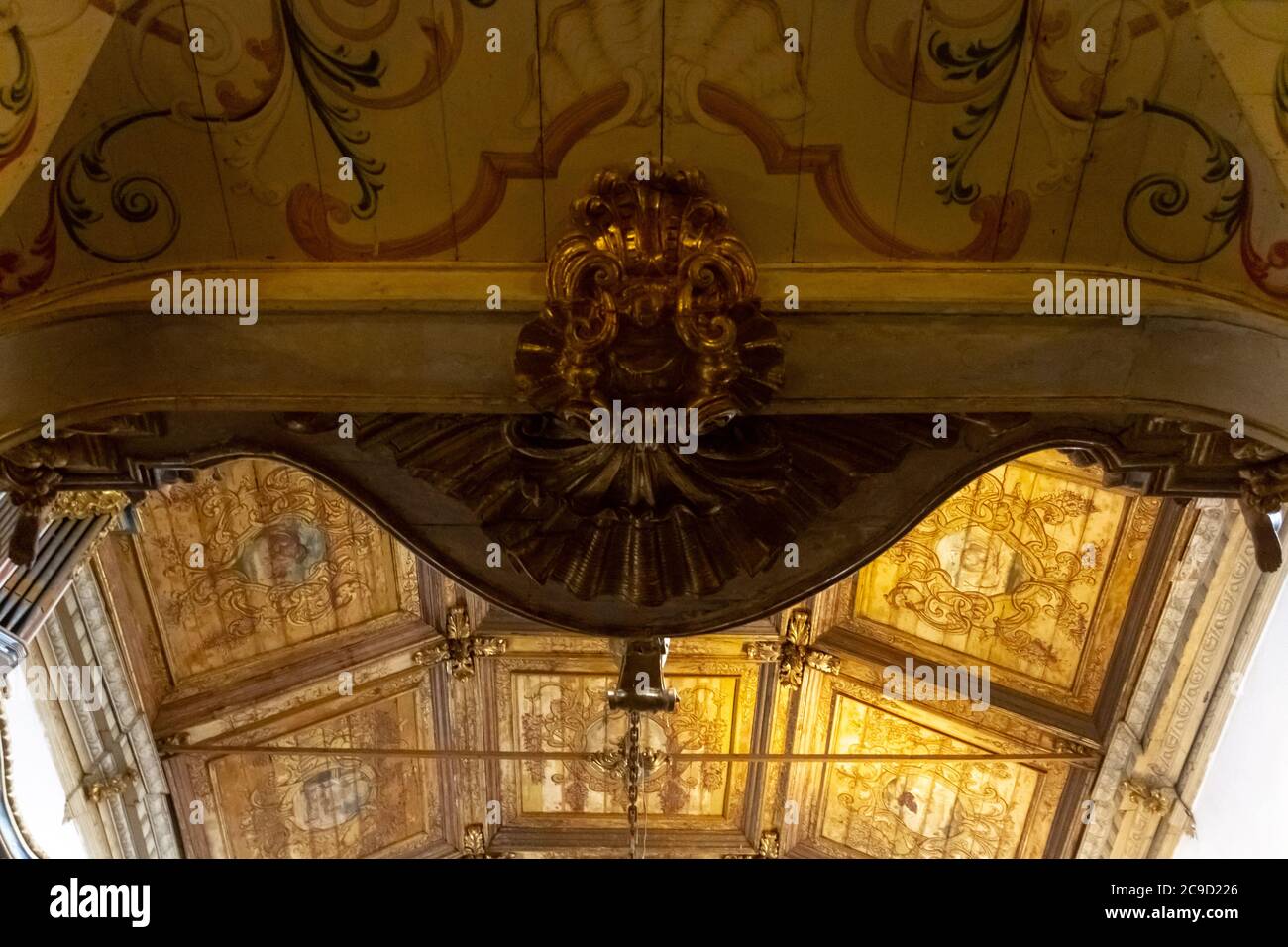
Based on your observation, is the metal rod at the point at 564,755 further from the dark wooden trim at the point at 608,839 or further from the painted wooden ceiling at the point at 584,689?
the dark wooden trim at the point at 608,839

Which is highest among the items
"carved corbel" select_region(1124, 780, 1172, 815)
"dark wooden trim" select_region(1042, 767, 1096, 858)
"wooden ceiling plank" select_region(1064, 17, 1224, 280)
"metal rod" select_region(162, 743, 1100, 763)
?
"wooden ceiling plank" select_region(1064, 17, 1224, 280)

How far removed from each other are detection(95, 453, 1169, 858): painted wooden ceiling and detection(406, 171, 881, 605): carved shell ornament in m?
3.00

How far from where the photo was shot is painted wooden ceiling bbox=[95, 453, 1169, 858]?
18.3 feet

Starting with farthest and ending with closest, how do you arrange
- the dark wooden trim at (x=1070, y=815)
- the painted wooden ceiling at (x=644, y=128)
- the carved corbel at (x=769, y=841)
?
the carved corbel at (x=769, y=841)
the dark wooden trim at (x=1070, y=815)
the painted wooden ceiling at (x=644, y=128)

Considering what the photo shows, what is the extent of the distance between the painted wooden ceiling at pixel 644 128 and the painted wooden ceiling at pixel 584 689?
3054 mm

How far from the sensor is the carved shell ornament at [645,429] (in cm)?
235

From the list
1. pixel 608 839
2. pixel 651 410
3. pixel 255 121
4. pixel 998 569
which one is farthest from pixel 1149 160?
pixel 608 839

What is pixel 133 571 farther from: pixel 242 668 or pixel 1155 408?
pixel 1155 408

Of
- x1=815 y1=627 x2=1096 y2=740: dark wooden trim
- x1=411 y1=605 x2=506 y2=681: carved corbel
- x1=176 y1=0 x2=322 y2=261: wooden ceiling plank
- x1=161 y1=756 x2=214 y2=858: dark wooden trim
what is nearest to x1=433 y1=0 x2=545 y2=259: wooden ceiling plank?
x1=176 y1=0 x2=322 y2=261: wooden ceiling plank

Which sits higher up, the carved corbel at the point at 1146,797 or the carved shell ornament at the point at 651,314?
the carved shell ornament at the point at 651,314

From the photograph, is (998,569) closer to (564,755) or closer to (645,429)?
(564,755)

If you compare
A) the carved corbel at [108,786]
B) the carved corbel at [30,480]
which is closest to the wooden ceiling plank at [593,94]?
the carved corbel at [30,480]

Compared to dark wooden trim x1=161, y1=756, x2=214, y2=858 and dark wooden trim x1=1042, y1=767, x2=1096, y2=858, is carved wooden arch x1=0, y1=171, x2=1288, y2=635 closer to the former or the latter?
dark wooden trim x1=161, y1=756, x2=214, y2=858
